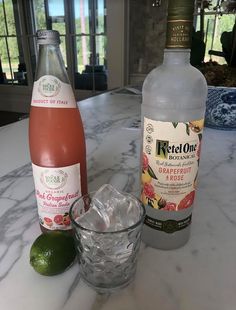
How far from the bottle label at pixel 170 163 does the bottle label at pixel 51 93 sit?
108 millimetres

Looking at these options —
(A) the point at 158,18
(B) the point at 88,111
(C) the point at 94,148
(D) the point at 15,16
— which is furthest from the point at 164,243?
(D) the point at 15,16

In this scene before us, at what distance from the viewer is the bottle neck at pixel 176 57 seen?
0.30m

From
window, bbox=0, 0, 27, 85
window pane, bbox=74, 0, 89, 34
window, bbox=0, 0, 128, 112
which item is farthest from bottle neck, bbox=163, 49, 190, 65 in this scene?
window, bbox=0, 0, 27, 85

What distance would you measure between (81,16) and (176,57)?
250cm

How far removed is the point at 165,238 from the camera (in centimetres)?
35

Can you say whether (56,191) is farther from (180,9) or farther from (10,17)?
(10,17)

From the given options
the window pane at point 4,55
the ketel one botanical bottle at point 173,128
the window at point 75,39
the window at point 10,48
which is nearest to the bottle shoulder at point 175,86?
the ketel one botanical bottle at point 173,128

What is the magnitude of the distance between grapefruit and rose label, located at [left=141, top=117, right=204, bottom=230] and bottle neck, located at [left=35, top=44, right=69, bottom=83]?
0.41 ft

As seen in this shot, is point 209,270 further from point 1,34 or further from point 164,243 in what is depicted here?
point 1,34

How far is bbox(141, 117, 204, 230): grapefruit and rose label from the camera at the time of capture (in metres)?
0.29

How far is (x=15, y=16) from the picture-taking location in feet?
8.93

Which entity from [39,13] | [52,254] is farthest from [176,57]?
[39,13]

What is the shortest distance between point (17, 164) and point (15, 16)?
2681mm

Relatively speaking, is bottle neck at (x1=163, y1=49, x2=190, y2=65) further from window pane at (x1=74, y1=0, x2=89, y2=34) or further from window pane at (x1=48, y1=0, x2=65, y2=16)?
window pane at (x1=48, y1=0, x2=65, y2=16)
